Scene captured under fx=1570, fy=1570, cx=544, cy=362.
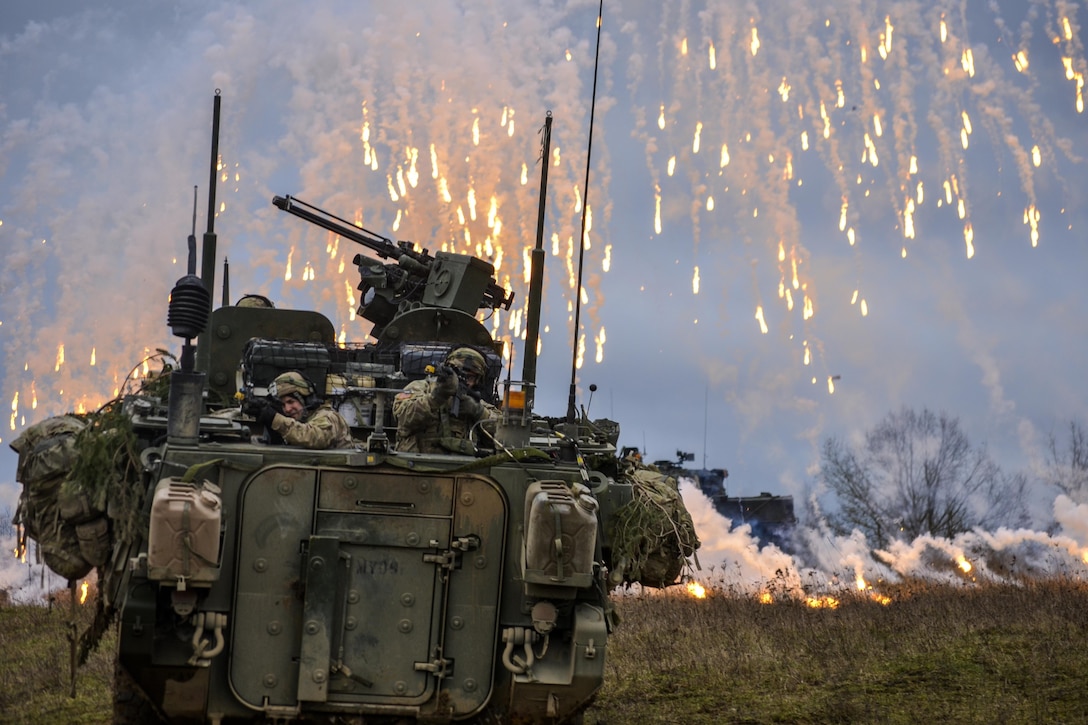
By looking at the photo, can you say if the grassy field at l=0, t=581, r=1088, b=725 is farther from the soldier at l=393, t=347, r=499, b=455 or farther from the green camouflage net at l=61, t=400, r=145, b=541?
the soldier at l=393, t=347, r=499, b=455

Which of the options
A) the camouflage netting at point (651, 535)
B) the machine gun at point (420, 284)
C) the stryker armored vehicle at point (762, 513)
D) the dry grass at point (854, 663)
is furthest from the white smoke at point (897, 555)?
the camouflage netting at point (651, 535)

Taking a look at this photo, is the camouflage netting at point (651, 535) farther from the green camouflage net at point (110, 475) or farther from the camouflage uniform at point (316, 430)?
the green camouflage net at point (110, 475)

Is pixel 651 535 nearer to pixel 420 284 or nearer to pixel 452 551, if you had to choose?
pixel 452 551

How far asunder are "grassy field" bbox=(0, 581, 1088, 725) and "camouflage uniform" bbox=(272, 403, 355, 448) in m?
3.70

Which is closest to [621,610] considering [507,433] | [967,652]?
[967,652]

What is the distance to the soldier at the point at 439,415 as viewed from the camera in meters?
10.3

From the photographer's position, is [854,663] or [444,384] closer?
[444,384]

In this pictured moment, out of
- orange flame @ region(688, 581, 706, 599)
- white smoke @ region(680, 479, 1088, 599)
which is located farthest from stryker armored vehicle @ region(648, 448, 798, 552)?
orange flame @ region(688, 581, 706, 599)

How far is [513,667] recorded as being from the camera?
9.47 meters

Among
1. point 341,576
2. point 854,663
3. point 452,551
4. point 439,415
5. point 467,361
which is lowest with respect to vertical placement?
point 854,663

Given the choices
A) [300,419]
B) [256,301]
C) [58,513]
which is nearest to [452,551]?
[300,419]

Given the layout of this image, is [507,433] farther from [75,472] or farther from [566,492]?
[75,472]

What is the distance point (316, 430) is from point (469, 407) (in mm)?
1080

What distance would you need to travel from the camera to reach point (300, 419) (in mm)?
10406
